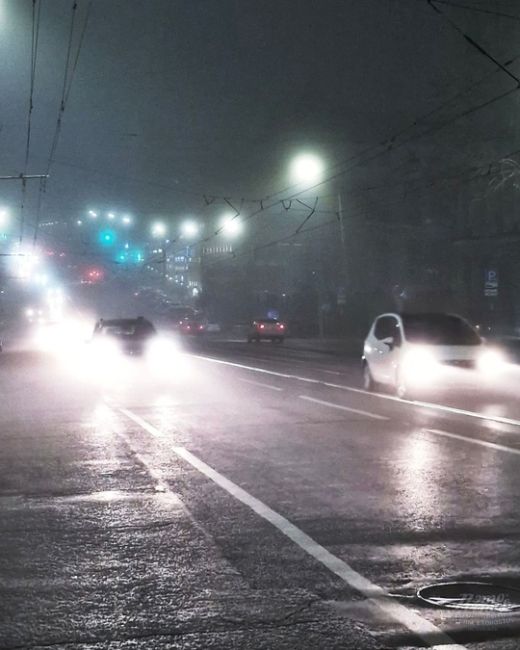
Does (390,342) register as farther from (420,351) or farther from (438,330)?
(420,351)

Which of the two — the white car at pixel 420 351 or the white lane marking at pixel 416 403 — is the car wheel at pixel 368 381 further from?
the white lane marking at pixel 416 403

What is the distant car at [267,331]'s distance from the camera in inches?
2315

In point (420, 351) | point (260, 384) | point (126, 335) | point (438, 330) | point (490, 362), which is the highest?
point (126, 335)

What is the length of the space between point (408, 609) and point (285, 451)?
6.72 metres

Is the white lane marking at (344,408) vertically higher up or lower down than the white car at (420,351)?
lower down

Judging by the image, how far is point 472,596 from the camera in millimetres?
5895

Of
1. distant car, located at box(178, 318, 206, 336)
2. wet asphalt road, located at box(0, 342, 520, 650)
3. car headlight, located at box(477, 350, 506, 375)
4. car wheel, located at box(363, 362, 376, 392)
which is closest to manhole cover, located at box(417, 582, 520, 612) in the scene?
wet asphalt road, located at box(0, 342, 520, 650)

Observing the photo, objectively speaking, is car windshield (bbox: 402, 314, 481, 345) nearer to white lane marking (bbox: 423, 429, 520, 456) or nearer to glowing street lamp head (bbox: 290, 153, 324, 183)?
white lane marking (bbox: 423, 429, 520, 456)

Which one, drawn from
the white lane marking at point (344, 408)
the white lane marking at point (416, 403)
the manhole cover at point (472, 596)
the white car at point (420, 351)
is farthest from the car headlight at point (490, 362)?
the manhole cover at point (472, 596)

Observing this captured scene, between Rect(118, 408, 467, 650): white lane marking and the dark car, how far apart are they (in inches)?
1084

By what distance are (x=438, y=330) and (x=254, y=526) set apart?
44.0ft

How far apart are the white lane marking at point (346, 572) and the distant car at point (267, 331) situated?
48.0 meters

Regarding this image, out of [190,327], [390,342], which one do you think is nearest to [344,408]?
[390,342]

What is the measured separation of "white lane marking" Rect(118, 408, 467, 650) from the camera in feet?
17.0
